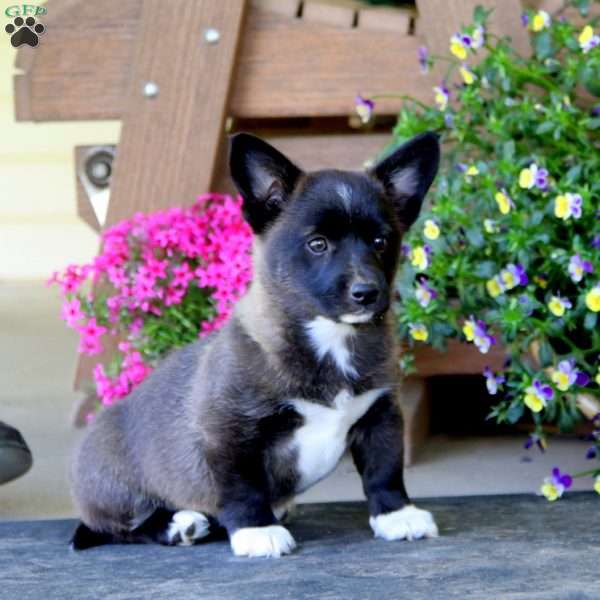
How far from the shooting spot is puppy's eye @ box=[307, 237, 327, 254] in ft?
8.21

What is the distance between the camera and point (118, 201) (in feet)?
13.9

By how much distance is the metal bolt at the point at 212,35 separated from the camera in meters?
4.14

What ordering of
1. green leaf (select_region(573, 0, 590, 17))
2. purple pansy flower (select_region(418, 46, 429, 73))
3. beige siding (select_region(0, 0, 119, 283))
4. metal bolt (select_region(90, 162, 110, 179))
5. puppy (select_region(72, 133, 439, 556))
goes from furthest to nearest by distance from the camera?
1. beige siding (select_region(0, 0, 119, 283))
2. metal bolt (select_region(90, 162, 110, 179))
3. purple pansy flower (select_region(418, 46, 429, 73))
4. green leaf (select_region(573, 0, 590, 17))
5. puppy (select_region(72, 133, 439, 556))

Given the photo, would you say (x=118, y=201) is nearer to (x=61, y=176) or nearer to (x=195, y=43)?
(x=195, y=43)

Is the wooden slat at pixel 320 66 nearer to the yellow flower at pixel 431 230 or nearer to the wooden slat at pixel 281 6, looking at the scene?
the wooden slat at pixel 281 6

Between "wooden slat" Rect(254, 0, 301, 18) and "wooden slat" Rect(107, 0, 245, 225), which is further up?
"wooden slat" Rect(254, 0, 301, 18)

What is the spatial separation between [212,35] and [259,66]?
188 millimetres

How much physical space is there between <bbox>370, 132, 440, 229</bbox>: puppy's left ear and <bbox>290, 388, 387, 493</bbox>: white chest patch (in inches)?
16.2

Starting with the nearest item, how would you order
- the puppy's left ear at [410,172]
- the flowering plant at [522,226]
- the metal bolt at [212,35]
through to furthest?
the puppy's left ear at [410,172], the flowering plant at [522,226], the metal bolt at [212,35]

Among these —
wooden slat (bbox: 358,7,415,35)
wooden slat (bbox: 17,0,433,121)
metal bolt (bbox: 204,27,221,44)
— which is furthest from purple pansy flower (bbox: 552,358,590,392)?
metal bolt (bbox: 204,27,221,44)

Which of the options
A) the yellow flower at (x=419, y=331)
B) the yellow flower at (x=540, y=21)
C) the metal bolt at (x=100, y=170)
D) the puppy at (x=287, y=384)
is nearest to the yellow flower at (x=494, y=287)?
the yellow flower at (x=419, y=331)

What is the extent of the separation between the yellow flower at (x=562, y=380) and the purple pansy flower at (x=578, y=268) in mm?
232

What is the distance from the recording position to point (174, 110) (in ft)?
13.8

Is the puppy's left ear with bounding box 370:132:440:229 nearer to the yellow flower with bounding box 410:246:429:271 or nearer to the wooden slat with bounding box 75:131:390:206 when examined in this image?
the yellow flower with bounding box 410:246:429:271
